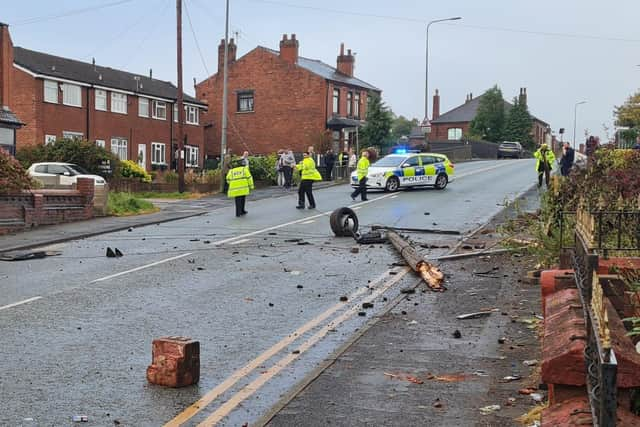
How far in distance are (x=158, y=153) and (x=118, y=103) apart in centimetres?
518

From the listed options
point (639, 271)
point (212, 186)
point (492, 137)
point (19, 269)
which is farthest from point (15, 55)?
point (492, 137)

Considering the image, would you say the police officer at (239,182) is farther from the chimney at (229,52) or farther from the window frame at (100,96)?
the chimney at (229,52)

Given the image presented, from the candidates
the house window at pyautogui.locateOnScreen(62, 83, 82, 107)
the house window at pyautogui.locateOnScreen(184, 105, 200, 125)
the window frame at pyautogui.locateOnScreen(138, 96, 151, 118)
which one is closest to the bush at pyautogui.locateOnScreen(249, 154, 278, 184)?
the house window at pyautogui.locateOnScreen(62, 83, 82, 107)

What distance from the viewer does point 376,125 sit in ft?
185

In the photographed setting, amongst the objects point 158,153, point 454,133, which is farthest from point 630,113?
point 454,133

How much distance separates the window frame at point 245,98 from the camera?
59.8 metres

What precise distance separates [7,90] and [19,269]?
23531 millimetres

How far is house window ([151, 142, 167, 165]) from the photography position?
163 ft

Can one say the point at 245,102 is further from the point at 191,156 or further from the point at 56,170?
the point at 56,170

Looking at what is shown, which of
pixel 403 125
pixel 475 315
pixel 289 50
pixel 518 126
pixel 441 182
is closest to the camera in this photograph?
pixel 475 315

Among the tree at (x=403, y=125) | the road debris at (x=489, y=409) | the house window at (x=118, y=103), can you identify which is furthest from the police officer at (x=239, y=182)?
the tree at (x=403, y=125)

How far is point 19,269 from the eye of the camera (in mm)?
12602

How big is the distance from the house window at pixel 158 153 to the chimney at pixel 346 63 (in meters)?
20.5

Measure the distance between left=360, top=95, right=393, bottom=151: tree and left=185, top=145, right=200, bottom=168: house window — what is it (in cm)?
1194
